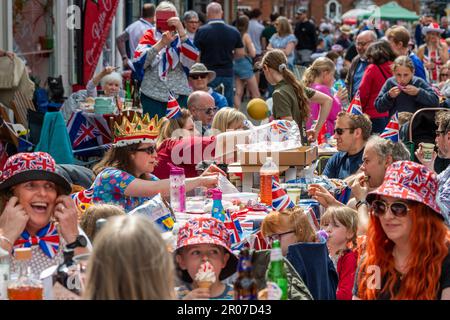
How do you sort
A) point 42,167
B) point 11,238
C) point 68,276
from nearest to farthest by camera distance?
point 68,276 → point 11,238 → point 42,167

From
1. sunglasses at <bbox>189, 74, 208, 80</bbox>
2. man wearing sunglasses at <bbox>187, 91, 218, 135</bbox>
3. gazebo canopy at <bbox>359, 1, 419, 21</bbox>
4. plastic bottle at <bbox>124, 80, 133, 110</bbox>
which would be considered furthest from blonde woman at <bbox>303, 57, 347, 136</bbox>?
gazebo canopy at <bbox>359, 1, 419, 21</bbox>

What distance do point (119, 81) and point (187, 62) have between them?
1627 millimetres

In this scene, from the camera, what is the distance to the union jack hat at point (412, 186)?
4.27 metres

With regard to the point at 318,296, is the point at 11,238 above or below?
above

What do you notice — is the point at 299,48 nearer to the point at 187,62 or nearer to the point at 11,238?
the point at 187,62

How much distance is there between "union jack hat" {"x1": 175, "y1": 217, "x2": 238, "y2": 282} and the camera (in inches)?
183

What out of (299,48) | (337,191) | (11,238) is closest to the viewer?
(11,238)

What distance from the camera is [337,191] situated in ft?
24.5

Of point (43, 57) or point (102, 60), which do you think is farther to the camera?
point (102, 60)

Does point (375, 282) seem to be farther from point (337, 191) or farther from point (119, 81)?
point (119, 81)

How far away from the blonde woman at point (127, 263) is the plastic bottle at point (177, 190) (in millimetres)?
3471

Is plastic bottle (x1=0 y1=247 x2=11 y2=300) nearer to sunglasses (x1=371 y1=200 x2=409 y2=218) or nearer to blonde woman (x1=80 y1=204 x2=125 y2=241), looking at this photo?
blonde woman (x1=80 y1=204 x2=125 y2=241)

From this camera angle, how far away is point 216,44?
1446 cm
